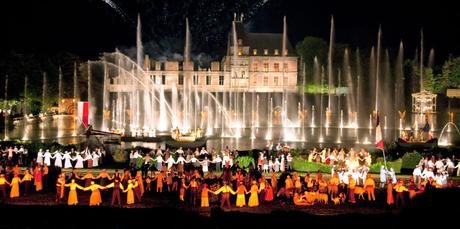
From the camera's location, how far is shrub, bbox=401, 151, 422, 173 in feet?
80.6

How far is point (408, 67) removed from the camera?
76625mm

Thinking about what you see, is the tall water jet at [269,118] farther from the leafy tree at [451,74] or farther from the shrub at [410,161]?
the leafy tree at [451,74]

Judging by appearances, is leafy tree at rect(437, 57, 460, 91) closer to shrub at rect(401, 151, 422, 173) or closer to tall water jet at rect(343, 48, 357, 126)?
tall water jet at rect(343, 48, 357, 126)

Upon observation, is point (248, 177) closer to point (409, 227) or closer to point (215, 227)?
point (215, 227)

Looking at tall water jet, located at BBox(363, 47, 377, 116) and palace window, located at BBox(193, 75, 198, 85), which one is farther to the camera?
palace window, located at BBox(193, 75, 198, 85)

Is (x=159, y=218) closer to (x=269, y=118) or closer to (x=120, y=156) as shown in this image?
(x=120, y=156)

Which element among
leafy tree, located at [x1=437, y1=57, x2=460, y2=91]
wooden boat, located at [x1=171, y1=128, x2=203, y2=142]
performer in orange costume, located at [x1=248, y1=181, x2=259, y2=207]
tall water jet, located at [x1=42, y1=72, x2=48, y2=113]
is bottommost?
performer in orange costume, located at [x1=248, y1=181, x2=259, y2=207]

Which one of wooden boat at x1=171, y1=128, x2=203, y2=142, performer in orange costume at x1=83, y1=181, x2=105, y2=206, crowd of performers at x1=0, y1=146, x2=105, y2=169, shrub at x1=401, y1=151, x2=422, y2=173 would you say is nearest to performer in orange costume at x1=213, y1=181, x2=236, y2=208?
performer in orange costume at x1=83, y1=181, x2=105, y2=206

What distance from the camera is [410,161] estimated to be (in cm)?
2469

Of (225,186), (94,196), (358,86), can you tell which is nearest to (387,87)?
(358,86)

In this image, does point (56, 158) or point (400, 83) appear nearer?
point (56, 158)

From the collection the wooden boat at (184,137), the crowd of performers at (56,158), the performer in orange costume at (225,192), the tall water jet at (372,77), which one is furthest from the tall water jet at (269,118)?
the performer in orange costume at (225,192)

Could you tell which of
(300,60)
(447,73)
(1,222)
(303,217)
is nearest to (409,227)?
(303,217)

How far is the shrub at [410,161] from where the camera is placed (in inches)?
967
